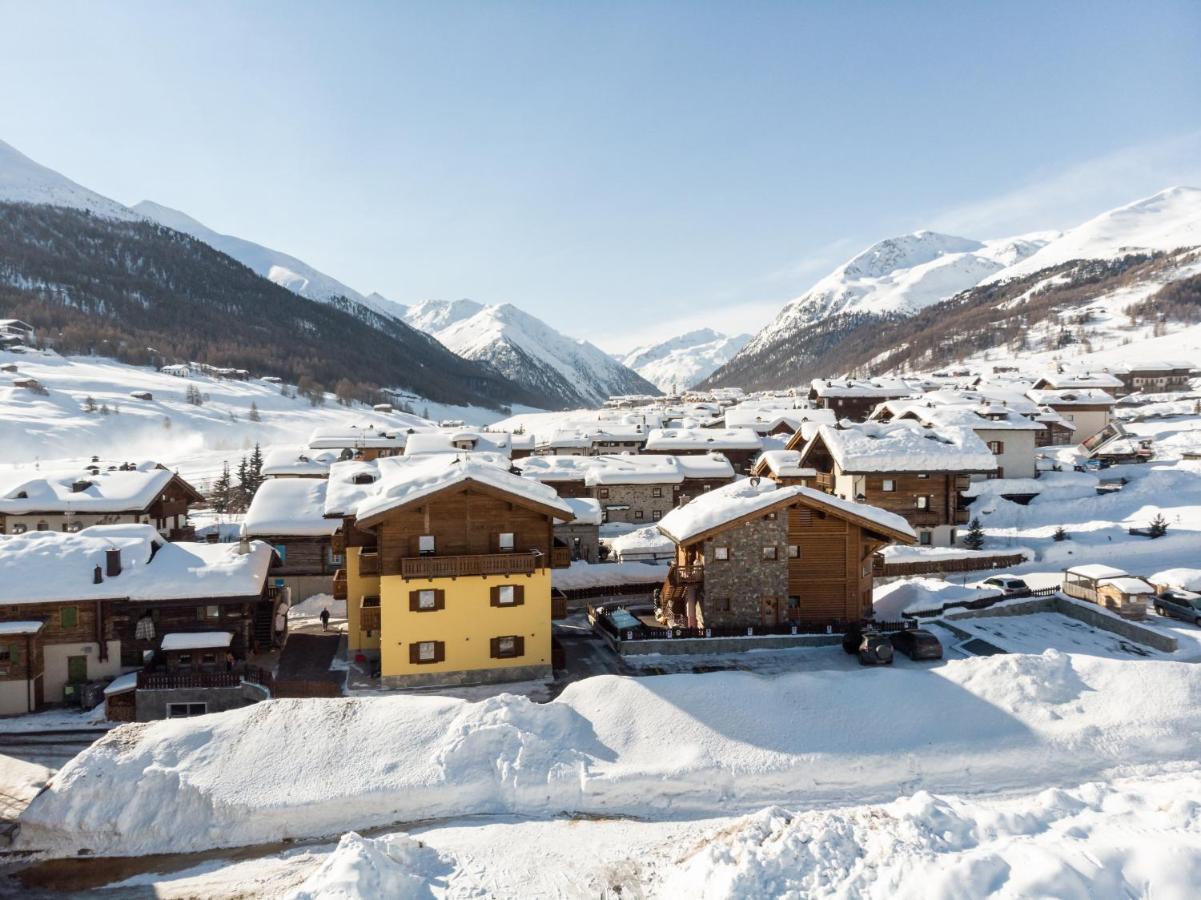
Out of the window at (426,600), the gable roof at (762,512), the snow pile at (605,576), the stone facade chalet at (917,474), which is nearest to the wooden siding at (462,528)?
the window at (426,600)

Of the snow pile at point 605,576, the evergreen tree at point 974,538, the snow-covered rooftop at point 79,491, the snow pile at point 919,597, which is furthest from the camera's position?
the evergreen tree at point 974,538

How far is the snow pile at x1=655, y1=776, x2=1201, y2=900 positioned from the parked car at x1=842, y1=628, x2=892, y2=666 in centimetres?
1001

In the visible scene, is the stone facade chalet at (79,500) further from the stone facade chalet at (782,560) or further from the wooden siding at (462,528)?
the stone facade chalet at (782,560)

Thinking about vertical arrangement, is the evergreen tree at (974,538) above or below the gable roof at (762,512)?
below

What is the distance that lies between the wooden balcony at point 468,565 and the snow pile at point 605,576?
12722mm

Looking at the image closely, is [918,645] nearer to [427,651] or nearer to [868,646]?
[868,646]

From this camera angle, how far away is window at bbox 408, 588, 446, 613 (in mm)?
25281

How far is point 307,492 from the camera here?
133 feet

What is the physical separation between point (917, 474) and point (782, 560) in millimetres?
19411

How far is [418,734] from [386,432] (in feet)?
247

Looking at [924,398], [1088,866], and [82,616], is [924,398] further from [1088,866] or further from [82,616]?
[82,616]

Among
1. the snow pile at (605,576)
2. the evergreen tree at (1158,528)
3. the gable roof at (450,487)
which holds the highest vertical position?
the gable roof at (450,487)

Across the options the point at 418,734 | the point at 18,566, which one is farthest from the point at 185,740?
the point at 18,566

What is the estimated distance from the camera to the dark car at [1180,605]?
30891mm
